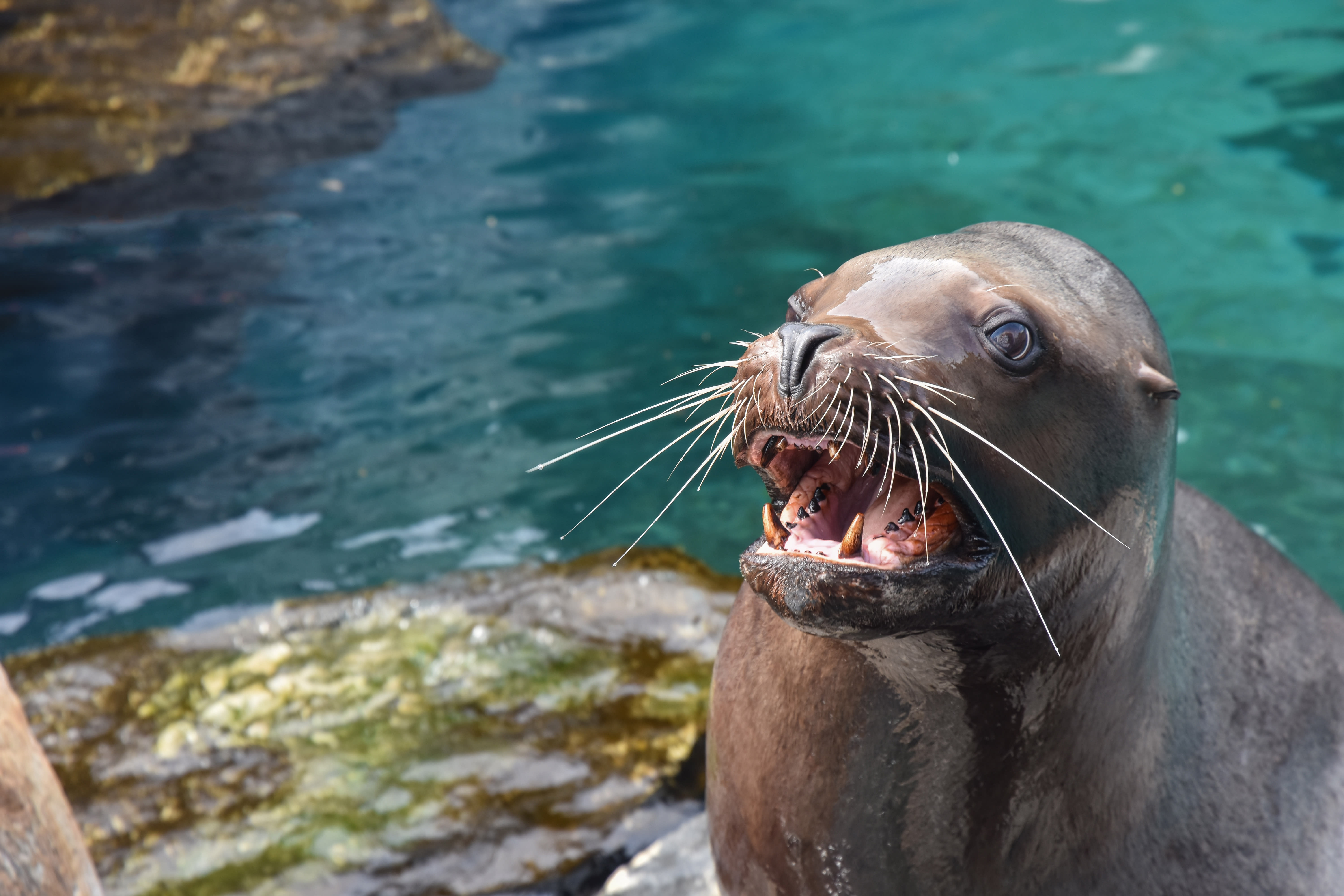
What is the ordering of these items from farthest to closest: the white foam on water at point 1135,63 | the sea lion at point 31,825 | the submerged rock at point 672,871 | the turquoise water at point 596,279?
the white foam on water at point 1135,63 → the turquoise water at point 596,279 → the submerged rock at point 672,871 → the sea lion at point 31,825

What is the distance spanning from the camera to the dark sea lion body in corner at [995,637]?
196cm

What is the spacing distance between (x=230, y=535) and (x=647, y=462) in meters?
3.51

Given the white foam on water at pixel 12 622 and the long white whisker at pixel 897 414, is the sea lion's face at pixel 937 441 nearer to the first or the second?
the long white whisker at pixel 897 414

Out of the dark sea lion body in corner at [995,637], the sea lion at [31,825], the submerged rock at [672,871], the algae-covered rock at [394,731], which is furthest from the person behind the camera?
the algae-covered rock at [394,731]

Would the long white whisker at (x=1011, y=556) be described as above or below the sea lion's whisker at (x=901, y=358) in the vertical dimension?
below

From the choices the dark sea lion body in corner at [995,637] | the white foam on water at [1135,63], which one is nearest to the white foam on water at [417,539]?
the dark sea lion body in corner at [995,637]

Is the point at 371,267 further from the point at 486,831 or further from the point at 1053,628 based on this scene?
the point at 1053,628

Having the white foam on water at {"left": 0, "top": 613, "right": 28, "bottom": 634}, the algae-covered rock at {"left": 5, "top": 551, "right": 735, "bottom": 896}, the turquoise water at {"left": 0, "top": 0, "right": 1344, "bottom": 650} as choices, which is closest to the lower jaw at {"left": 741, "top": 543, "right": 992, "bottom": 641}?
the algae-covered rock at {"left": 5, "top": 551, "right": 735, "bottom": 896}

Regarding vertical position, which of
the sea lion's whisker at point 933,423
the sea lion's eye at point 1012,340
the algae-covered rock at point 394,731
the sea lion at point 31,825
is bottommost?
the algae-covered rock at point 394,731

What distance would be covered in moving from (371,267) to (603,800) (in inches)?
197

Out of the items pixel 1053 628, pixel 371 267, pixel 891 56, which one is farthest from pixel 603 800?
pixel 891 56

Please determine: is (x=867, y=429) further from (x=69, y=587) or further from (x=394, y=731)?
(x=69, y=587)

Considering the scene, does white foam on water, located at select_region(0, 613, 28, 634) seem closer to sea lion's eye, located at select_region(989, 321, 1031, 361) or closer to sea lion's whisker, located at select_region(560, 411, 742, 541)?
sea lion's whisker, located at select_region(560, 411, 742, 541)

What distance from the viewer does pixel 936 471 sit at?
195 centimetres
